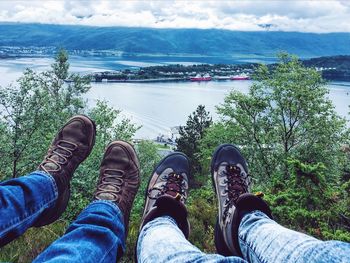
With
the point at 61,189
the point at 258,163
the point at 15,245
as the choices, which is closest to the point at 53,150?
the point at 61,189

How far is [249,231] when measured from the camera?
2.14 meters

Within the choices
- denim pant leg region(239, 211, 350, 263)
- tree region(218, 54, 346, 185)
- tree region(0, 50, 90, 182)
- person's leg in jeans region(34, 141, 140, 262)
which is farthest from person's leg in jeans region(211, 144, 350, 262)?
tree region(218, 54, 346, 185)

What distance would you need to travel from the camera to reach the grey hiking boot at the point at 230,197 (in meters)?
2.42

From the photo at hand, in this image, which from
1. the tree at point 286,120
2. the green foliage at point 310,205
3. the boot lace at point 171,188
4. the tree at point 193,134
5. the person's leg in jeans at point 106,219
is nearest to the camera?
the person's leg in jeans at point 106,219

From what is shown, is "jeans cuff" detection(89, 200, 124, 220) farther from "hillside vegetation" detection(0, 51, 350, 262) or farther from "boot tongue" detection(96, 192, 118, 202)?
"hillside vegetation" detection(0, 51, 350, 262)

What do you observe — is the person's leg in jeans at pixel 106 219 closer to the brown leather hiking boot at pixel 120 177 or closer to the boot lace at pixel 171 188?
the brown leather hiking boot at pixel 120 177

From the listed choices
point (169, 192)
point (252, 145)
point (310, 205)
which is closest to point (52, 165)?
point (169, 192)

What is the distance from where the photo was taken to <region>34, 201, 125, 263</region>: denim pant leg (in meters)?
1.64

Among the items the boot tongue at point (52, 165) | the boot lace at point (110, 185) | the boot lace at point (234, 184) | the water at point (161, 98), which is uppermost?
the boot tongue at point (52, 165)

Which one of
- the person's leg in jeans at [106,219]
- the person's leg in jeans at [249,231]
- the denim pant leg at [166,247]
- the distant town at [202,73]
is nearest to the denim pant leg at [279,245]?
the person's leg in jeans at [249,231]

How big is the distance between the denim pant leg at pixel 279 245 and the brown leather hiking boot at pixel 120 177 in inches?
34.3

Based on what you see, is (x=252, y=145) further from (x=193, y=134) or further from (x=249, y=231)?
(x=249, y=231)

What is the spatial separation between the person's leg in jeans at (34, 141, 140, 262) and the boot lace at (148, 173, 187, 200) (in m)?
0.17

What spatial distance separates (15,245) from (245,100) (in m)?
14.7
